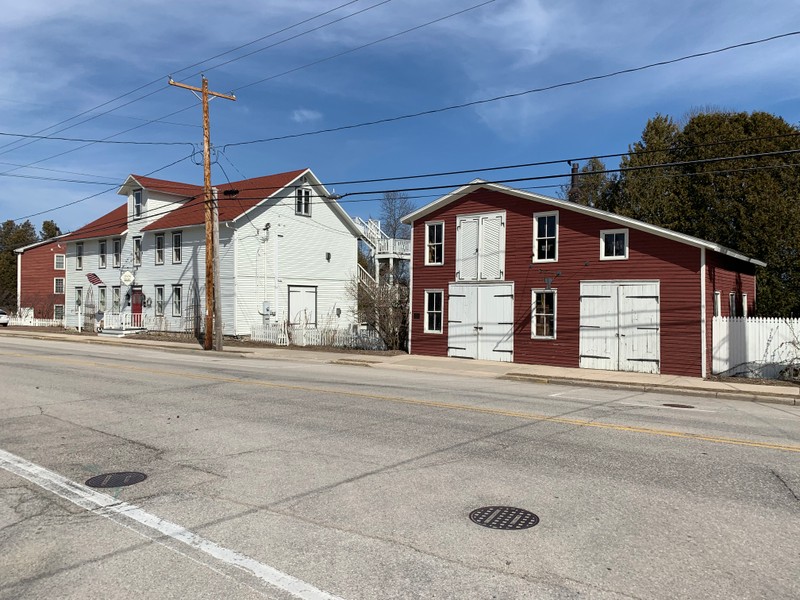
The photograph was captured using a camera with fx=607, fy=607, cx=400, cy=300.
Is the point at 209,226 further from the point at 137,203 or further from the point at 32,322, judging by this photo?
the point at 32,322

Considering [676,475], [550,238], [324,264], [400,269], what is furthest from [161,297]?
[676,475]

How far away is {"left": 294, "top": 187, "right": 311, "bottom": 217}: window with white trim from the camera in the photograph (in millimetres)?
34653

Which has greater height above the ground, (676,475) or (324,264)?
(324,264)

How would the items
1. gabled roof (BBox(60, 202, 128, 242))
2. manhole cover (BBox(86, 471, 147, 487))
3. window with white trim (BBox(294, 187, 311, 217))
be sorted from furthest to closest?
gabled roof (BBox(60, 202, 128, 242)) < window with white trim (BBox(294, 187, 311, 217)) < manhole cover (BBox(86, 471, 147, 487))

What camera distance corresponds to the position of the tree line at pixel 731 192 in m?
29.9

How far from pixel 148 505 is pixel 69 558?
44.5 inches

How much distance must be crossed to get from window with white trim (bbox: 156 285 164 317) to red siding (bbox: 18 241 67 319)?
17109mm

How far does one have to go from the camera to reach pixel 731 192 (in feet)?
104

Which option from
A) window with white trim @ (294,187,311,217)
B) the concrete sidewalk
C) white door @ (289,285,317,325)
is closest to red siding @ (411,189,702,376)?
the concrete sidewalk

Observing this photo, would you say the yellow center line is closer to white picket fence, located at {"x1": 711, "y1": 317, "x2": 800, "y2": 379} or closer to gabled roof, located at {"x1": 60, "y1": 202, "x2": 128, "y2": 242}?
white picket fence, located at {"x1": 711, "y1": 317, "x2": 800, "y2": 379}

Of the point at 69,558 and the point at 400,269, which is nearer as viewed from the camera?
the point at 69,558

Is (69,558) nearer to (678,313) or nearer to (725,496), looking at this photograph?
(725,496)

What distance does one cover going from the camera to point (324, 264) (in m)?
36.4

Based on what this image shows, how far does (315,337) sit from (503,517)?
23.2 m
